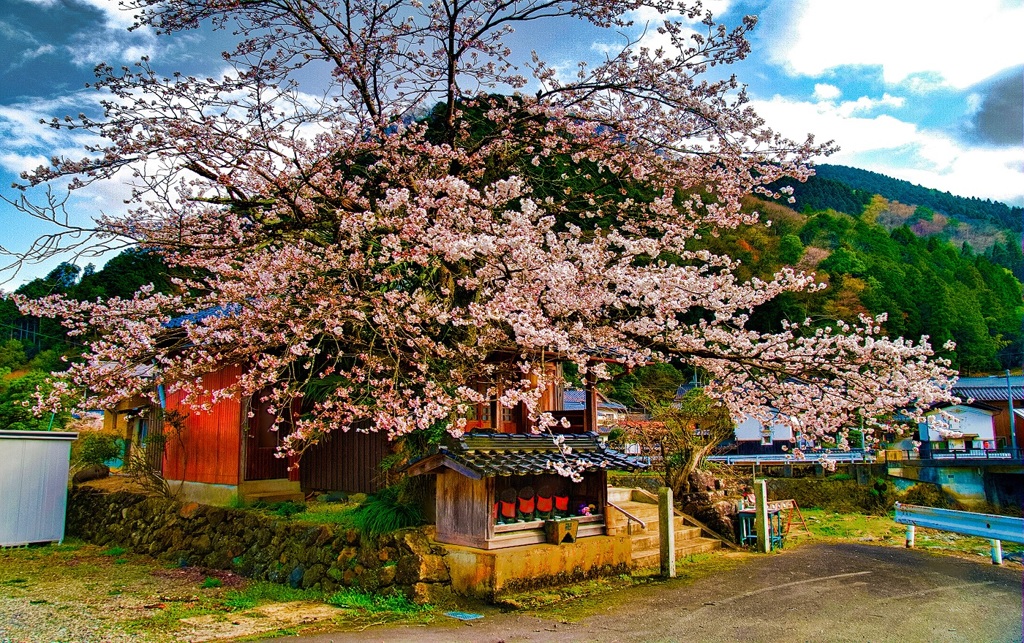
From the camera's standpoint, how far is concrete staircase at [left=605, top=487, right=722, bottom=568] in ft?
33.6

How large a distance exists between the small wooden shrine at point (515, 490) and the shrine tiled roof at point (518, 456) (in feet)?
0.04

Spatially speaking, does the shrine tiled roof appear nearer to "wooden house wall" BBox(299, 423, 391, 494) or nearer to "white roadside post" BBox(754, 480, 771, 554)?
"wooden house wall" BBox(299, 423, 391, 494)

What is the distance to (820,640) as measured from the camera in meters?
6.36

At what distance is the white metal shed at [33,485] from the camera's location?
13555mm

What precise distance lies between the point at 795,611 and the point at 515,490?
148 inches

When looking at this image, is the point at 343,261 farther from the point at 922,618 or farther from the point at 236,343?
the point at 922,618

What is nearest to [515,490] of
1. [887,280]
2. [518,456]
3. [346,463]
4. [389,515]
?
[518,456]

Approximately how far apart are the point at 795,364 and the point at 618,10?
18.4 feet

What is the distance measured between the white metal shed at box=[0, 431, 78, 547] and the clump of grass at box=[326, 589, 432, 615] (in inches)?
394

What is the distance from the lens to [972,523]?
32.4ft

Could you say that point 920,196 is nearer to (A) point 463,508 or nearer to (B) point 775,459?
(B) point 775,459

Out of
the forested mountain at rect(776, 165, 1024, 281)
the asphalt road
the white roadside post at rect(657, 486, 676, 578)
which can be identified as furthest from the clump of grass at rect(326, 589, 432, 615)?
the forested mountain at rect(776, 165, 1024, 281)

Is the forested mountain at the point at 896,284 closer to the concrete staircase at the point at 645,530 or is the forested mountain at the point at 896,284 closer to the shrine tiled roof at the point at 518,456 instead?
the concrete staircase at the point at 645,530


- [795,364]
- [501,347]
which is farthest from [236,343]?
[795,364]
